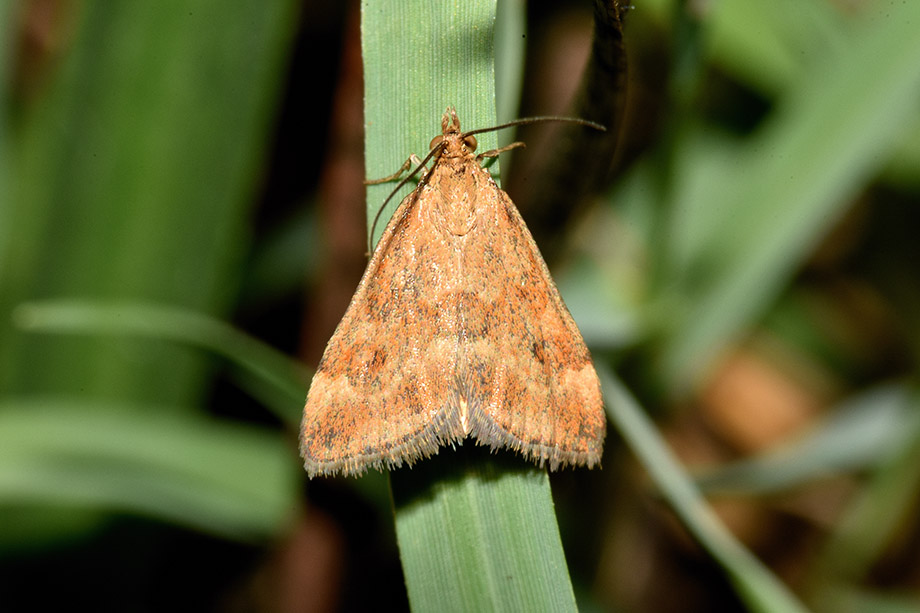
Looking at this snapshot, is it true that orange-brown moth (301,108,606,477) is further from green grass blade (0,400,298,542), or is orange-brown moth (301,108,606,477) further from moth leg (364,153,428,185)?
green grass blade (0,400,298,542)

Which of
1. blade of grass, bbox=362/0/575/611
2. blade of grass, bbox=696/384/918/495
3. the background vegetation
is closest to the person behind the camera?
blade of grass, bbox=362/0/575/611

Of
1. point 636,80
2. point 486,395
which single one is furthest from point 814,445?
point 636,80

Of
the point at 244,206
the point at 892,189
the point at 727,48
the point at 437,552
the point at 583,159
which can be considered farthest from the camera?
the point at 892,189

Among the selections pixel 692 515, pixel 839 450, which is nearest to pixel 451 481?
pixel 692 515

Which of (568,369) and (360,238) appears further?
(360,238)

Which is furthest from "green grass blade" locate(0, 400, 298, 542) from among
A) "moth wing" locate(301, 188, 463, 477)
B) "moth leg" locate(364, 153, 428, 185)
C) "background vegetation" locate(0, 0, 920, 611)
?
"moth leg" locate(364, 153, 428, 185)

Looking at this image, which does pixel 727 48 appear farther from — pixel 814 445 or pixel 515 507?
pixel 515 507

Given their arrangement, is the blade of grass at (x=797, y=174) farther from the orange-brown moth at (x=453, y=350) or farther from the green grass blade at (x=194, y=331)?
the green grass blade at (x=194, y=331)

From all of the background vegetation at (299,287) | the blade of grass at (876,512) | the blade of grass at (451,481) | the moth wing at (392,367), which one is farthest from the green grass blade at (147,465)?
the blade of grass at (876,512)
